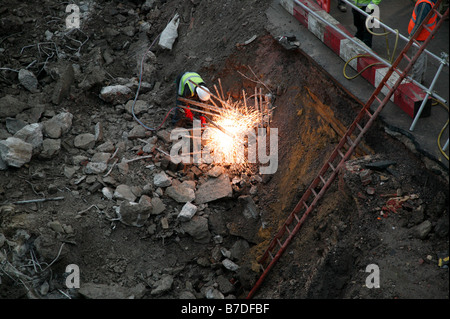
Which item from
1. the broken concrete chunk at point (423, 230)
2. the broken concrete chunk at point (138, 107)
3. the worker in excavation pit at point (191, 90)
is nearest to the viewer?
the broken concrete chunk at point (423, 230)

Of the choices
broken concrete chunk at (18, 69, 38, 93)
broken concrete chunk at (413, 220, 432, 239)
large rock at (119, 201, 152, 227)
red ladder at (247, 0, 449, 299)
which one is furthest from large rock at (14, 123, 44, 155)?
broken concrete chunk at (413, 220, 432, 239)

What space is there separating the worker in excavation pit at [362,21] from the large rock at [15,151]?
5290 mm

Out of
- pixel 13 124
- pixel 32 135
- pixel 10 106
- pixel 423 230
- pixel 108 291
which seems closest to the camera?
pixel 423 230

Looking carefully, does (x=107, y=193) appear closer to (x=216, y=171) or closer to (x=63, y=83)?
(x=216, y=171)

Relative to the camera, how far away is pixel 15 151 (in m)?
6.97

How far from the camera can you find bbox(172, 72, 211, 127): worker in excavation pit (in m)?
7.53

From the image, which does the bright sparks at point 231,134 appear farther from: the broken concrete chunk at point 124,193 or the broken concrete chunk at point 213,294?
the broken concrete chunk at point 213,294

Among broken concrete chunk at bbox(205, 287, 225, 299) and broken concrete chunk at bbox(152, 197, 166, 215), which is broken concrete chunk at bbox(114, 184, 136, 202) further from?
broken concrete chunk at bbox(205, 287, 225, 299)

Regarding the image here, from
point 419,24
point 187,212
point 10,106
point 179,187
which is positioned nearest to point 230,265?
point 187,212

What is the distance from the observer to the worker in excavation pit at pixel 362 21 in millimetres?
7027

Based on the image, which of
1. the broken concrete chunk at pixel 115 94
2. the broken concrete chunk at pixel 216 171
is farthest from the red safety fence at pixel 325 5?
the broken concrete chunk at pixel 115 94

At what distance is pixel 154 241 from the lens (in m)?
6.70

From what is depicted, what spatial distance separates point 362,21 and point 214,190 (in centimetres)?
341

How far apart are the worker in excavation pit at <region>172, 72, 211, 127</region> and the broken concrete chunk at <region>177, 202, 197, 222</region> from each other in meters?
1.65
